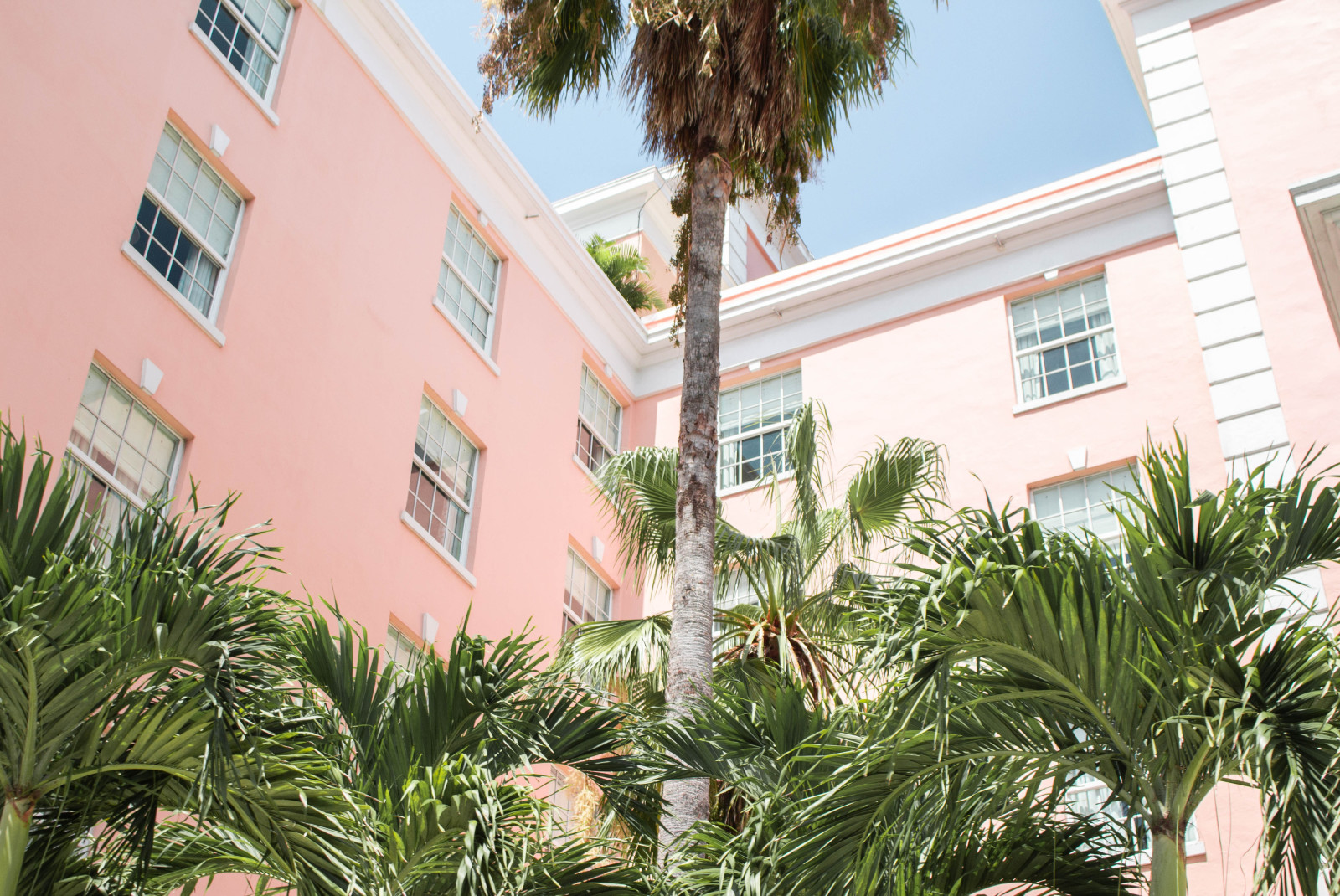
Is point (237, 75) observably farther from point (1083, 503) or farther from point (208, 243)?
point (1083, 503)

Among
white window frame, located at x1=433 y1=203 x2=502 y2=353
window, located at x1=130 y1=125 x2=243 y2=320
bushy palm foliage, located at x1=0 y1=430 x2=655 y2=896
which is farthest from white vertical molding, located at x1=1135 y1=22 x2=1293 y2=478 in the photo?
window, located at x1=130 y1=125 x2=243 y2=320

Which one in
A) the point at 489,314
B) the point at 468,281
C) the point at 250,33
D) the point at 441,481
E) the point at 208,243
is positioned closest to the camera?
the point at 208,243

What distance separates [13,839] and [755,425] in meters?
14.9

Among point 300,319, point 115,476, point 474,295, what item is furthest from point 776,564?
point 474,295

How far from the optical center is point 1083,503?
1692 cm

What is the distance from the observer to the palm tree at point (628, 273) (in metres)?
24.1

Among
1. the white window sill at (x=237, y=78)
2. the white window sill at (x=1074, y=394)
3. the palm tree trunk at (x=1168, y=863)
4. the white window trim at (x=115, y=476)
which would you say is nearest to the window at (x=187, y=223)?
the white window trim at (x=115, y=476)

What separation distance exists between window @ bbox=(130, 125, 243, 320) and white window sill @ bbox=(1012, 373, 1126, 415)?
9929 mm

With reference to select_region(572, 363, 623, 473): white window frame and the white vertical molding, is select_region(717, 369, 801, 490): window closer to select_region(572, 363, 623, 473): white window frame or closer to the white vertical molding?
select_region(572, 363, 623, 473): white window frame

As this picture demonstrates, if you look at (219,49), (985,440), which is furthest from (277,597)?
(985,440)

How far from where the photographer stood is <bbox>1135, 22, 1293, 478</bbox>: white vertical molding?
49.8ft

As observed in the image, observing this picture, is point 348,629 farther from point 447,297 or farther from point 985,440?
point 985,440

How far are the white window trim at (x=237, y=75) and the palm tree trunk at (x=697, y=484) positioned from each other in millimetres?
5753

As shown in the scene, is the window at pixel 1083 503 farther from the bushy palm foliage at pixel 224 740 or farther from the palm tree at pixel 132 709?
the palm tree at pixel 132 709
